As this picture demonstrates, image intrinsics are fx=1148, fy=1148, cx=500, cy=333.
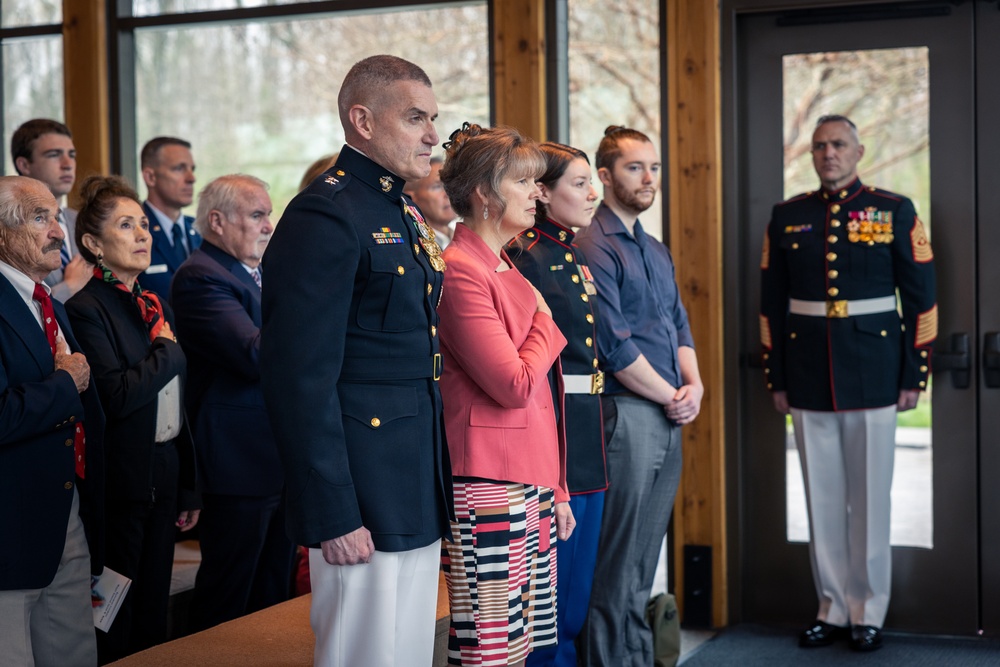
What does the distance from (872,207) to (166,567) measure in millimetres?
2730

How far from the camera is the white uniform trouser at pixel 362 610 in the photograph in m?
2.06

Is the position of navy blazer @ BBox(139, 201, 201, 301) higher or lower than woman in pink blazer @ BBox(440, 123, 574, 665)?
higher

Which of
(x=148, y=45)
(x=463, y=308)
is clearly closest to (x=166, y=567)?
(x=463, y=308)

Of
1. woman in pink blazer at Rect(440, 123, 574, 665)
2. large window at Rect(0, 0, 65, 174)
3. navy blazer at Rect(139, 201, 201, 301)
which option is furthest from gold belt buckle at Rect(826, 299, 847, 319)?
large window at Rect(0, 0, 65, 174)

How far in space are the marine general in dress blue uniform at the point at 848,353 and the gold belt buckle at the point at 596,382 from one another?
1249mm

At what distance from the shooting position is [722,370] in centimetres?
443

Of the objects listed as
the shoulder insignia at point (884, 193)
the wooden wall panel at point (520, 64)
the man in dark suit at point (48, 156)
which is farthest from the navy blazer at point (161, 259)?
the shoulder insignia at point (884, 193)

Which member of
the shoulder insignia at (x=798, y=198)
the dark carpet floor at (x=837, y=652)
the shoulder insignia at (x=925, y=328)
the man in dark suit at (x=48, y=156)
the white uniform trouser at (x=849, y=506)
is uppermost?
the man in dark suit at (x=48, y=156)

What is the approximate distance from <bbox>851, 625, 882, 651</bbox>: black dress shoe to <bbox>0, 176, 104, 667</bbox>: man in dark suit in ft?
8.73

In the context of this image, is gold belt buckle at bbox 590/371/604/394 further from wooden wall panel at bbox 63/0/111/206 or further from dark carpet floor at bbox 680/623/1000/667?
wooden wall panel at bbox 63/0/111/206

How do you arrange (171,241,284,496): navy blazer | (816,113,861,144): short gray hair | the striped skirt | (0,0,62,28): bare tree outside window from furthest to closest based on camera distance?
1. (0,0,62,28): bare tree outside window
2. (816,113,861,144): short gray hair
3. (171,241,284,496): navy blazer
4. the striped skirt

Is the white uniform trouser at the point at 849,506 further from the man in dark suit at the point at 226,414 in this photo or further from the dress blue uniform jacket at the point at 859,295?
the man in dark suit at the point at 226,414

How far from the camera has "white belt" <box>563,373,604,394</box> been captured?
317cm

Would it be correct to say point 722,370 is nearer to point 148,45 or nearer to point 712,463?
point 712,463
